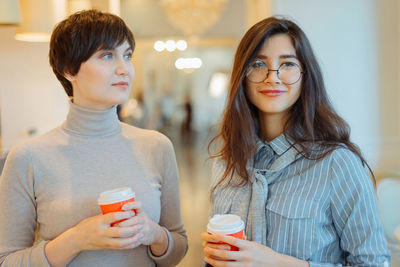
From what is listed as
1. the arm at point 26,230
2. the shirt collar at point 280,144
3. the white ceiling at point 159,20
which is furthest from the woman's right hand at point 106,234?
the white ceiling at point 159,20

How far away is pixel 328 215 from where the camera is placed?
50.5 inches

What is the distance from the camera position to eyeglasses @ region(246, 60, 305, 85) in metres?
1.37

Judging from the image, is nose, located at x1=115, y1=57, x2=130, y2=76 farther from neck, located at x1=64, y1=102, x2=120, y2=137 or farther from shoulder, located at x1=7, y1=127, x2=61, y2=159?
shoulder, located at x1=7, y1=127, x2=61, y2=159

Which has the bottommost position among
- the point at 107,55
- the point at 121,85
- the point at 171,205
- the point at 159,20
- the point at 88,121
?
the point at 171,205

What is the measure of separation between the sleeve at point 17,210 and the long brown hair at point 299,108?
2.24 ft

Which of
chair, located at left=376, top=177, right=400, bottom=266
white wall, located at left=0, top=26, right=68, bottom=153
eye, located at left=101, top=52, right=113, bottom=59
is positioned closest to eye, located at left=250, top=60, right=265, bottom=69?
eye, located at left=101, top=52, right=113, bottom=59

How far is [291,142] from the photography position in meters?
1.42

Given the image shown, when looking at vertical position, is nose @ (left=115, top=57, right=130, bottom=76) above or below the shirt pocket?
above

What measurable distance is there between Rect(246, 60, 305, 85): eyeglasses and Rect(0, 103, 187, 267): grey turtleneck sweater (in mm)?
423

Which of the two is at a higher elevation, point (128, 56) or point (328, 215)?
point (128, 56)

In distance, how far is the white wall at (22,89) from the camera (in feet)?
10.1

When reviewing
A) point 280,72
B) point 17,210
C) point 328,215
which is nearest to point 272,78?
point 280,72

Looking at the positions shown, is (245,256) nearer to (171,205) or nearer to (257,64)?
(171,205)

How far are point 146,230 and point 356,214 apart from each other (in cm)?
64
